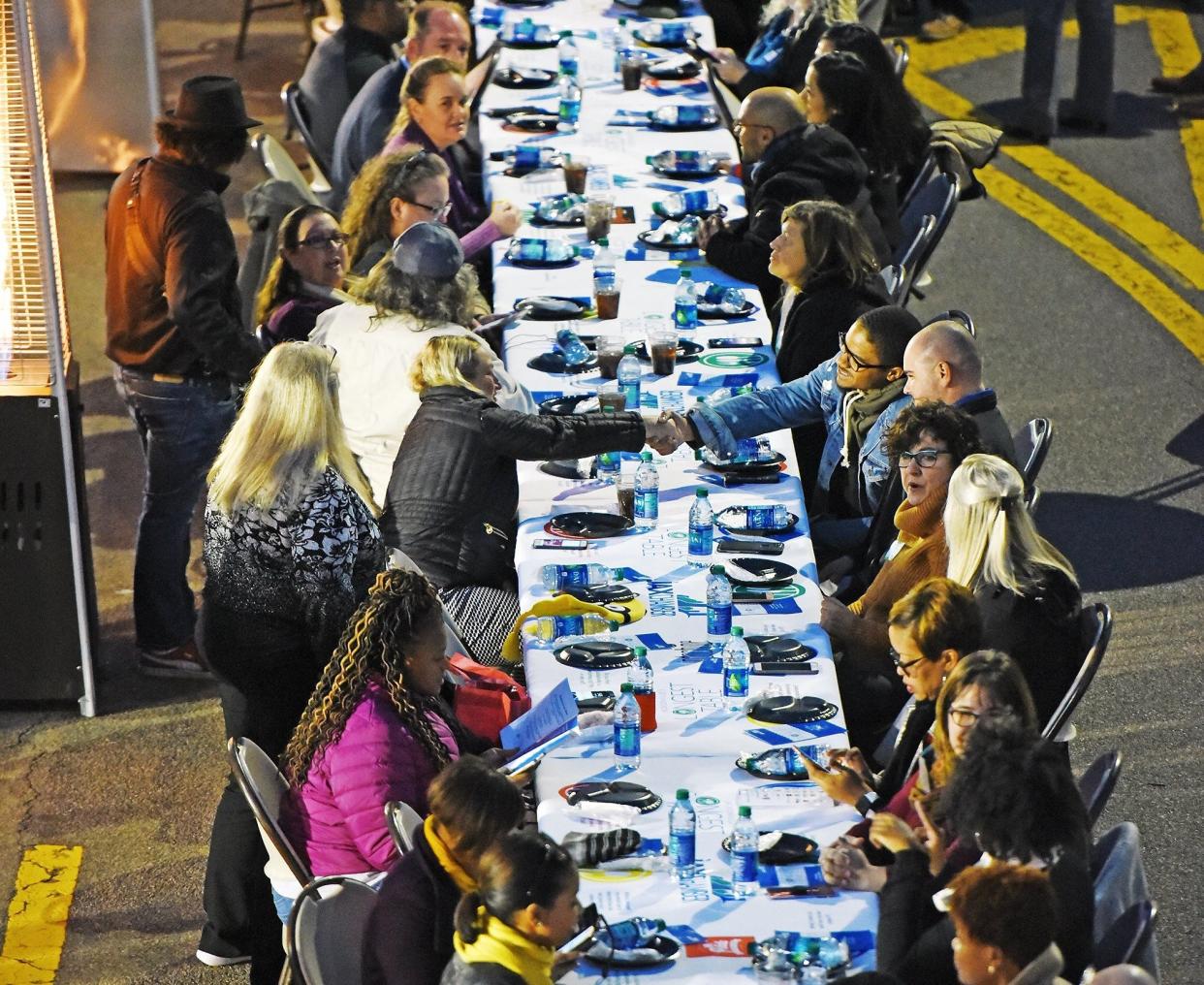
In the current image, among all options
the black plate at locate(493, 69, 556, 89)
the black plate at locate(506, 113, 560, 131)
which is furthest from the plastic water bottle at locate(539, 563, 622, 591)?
the black plate at locate(493, 69, 556, 89)

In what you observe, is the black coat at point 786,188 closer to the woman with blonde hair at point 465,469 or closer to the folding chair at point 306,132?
the woman with blonde hair at point 465,469

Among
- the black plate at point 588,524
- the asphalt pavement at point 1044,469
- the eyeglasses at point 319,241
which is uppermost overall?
the eyeglasses at point 319,241

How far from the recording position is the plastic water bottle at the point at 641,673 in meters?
5.43

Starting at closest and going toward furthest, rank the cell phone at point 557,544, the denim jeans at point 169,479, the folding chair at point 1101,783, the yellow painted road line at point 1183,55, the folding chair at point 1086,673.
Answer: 1. the folding chair at point 1101,783
2. the folding chair at point 1086,673
3. the cell phone at point 557,544
4. the denim jeans at point 169,479
5. the yellow painted road line at point 1183,55

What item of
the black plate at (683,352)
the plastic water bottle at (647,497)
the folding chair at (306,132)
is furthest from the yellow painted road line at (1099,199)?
the plastic water bottle at (647,497)

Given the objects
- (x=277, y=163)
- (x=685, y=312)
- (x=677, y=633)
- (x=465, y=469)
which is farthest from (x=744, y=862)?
(x=277, y=163)

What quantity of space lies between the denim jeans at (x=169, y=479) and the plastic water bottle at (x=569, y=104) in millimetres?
3508

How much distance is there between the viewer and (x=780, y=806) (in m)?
5.09

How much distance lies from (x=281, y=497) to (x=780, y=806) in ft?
5.49

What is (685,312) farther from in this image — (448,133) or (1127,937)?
(1127,937)

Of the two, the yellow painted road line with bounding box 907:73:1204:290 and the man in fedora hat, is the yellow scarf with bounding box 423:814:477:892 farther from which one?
the yellow painted road line with bounding box 907:73:1204:290

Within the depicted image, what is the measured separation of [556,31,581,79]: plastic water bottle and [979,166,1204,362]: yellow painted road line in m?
2.70

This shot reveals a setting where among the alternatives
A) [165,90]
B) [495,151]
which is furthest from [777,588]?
[165,90]

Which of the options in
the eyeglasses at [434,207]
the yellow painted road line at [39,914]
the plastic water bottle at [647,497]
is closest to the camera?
the yellow painted road line at [39,914]
